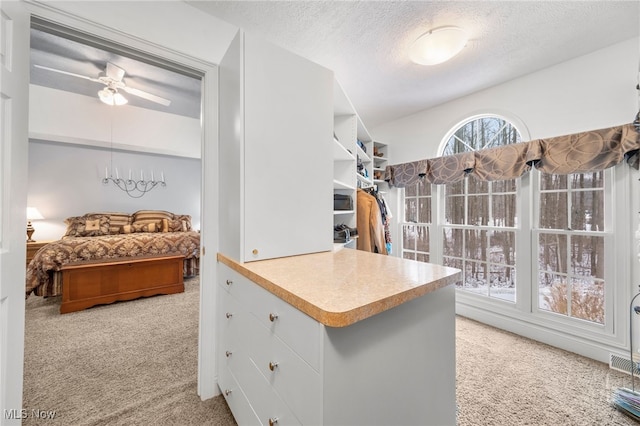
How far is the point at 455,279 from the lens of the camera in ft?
3.75

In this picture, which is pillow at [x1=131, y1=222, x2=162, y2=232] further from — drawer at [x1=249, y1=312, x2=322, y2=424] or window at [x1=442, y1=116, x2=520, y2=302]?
window at [x1=442, y1=116, x2=520, y2=302]

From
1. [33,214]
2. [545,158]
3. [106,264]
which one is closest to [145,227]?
[33,214]

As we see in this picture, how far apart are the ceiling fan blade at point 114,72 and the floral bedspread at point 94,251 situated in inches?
86.1

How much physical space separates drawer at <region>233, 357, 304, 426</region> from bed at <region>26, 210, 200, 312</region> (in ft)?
9.59

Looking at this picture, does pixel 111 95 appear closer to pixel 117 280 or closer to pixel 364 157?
pixel 117 280

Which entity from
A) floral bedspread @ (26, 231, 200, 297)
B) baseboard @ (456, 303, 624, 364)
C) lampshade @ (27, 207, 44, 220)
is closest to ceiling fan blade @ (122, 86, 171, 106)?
floral bedspread @ (26, 231, 200, 297)

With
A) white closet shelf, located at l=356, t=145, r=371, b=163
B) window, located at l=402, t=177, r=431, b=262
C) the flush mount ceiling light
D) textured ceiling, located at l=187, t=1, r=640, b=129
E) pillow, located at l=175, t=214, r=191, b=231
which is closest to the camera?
textured ceiling, located at l=187, t=1, r=640, b=129

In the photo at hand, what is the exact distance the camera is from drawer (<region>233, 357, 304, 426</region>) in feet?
2.92

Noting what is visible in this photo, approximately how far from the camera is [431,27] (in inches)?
70.7

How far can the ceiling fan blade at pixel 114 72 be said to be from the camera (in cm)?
289

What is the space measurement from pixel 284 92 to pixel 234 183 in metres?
0.59

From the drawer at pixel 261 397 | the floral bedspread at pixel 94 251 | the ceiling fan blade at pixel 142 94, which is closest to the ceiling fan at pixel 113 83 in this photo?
the ceiling fan blade at pixel 142 94

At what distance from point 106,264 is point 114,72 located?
7.76 feet

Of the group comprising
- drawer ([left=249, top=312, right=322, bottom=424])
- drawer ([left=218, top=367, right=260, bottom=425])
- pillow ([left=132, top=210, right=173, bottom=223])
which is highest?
pillow ([left=132, top=210, right=173, bottom=223])
